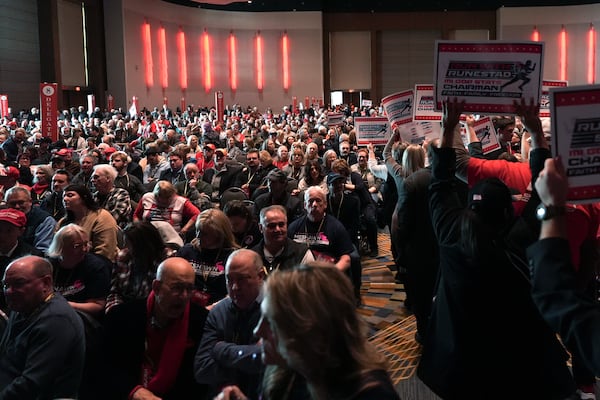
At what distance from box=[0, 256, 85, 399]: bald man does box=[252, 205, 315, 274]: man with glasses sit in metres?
1.64

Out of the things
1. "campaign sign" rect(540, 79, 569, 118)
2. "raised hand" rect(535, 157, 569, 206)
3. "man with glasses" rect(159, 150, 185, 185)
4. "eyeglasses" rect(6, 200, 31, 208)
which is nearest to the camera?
"raised hand" rect(535, 157, 569, 206)

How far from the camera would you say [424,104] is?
7723mm

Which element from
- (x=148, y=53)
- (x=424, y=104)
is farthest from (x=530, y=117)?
(x=148, y=53)

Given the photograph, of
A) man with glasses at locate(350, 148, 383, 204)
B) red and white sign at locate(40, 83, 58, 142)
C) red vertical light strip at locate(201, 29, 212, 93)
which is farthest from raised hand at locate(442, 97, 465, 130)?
red vertical light strip at locate(201, 29, 212, 93)

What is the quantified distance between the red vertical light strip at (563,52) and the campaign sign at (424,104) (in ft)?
116

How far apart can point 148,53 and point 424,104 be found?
1143 inches

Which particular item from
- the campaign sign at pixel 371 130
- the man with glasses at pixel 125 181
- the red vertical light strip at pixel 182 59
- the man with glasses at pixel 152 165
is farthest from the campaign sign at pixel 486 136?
the red vertical light strip at pixel 182 59

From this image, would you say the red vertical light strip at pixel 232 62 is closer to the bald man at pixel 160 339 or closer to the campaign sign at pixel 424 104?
the campaign sign at pixel 424 104

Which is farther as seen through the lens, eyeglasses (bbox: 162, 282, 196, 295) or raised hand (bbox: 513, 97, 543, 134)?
eyeglasses (bbox: 162, 282, 196, 295)

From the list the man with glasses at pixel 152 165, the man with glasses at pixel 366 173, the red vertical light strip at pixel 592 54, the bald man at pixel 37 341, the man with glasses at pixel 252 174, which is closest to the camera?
the bald man at pixel 37 341

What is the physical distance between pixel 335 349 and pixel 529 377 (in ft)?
4.84

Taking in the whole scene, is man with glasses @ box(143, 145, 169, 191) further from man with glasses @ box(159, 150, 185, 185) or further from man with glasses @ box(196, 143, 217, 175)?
man with glasses @ box(159, 150, 185, 185)

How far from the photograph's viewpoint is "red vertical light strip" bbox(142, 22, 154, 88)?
33.9 m

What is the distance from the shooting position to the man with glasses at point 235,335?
315 centimetres
